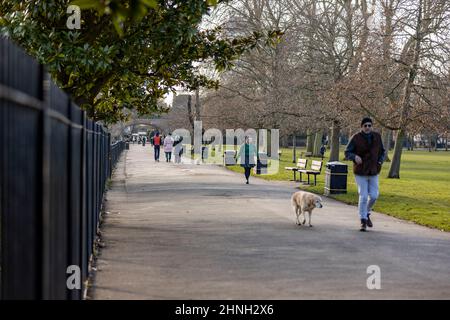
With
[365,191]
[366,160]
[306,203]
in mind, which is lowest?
[306,203]

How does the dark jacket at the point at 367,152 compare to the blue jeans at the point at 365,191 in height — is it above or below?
above

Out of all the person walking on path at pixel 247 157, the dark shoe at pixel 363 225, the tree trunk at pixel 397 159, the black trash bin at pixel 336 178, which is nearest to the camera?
the dark shoe at pixel 363 225

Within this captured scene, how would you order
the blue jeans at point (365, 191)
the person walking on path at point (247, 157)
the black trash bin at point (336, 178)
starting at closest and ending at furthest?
the blue jeans at point (365, 191), the black trash bin at point (336, 178), the person walking on path at point (247, 157)

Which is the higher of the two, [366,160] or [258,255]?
[366,160]

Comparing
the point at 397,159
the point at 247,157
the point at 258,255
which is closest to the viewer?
the point at 258,255

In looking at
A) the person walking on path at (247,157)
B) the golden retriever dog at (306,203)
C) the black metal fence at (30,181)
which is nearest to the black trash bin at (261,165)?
the person walking on path at (247,157)

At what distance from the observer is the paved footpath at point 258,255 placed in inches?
287

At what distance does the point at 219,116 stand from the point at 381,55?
2300 centimetres

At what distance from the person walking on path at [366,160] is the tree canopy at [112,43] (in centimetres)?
373

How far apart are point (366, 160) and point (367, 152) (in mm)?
160

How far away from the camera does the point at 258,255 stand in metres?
9.41

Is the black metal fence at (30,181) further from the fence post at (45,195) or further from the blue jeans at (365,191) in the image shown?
the blue jeans at (365,191)

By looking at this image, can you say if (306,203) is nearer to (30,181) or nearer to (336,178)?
(336,178)

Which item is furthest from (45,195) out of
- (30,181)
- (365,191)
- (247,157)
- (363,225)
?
(247,157)
